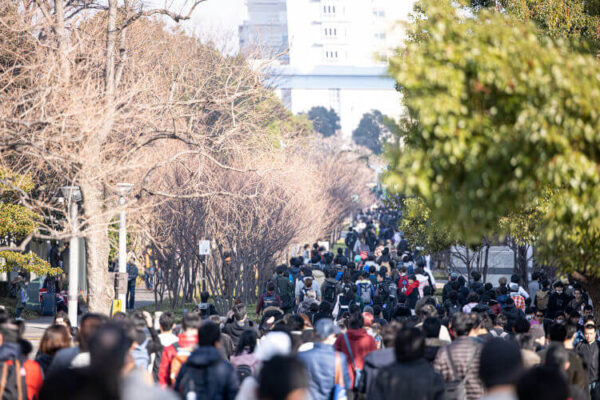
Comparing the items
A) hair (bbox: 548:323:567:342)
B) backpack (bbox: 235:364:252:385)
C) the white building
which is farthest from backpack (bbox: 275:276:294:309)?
the white building

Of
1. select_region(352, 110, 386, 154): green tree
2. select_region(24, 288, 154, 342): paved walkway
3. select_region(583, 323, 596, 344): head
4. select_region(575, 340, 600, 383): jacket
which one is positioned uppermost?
select_region(352, 110, 386, 154): green tree

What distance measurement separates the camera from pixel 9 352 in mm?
7055

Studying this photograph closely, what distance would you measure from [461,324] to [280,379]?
3784mm

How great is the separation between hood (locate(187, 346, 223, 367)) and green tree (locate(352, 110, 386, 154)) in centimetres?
10624

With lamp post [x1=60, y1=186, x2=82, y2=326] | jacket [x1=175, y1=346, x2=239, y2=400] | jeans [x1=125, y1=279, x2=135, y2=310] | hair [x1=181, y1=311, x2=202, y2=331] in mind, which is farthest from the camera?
jeans [x1=125, y1=279, x2=135, y2=310]

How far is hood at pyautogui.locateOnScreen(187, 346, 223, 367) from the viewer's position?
6875 mm

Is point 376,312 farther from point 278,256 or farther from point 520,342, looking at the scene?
point 278,256

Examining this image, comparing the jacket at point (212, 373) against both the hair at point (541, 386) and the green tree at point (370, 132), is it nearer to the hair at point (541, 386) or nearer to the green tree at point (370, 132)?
the hair at point (541, 386)

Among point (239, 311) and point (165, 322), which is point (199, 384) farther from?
point (239, 311)

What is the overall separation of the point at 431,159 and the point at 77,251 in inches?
332

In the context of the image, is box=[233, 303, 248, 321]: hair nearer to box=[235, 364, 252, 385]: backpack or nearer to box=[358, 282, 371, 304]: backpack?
box=[235, 364, 252, 385]: backpack

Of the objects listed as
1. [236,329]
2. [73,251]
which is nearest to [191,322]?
[236,329]

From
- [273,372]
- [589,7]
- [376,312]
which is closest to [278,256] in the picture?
[376,312]

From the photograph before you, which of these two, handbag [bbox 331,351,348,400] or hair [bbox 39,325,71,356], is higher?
hair [bbox 39,325,71,356]
